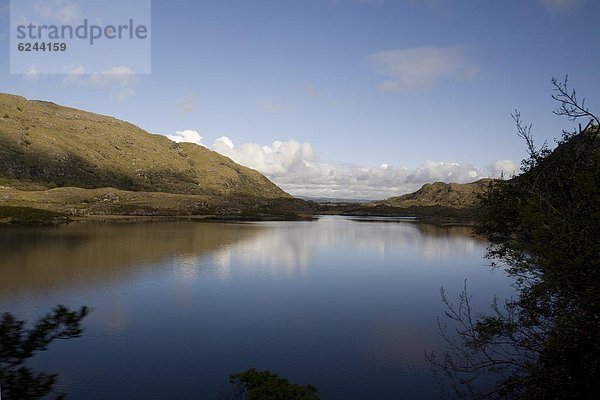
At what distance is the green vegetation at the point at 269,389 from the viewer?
15867 mm

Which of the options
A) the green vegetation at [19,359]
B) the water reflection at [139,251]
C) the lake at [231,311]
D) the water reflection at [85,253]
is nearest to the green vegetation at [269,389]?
the lake at [231,311]

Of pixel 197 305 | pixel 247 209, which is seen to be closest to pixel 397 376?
pixel 197 305

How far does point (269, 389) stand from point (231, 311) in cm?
1851

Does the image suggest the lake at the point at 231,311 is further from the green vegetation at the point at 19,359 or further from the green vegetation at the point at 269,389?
the green vegetation at the point at 19,359

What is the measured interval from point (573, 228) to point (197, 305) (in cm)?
2937

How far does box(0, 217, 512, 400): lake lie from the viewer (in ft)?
70.8

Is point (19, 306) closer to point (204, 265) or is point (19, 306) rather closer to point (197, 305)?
point (197, 305)

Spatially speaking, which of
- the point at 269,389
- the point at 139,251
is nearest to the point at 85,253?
the point at 139,251

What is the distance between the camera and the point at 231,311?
112 feet

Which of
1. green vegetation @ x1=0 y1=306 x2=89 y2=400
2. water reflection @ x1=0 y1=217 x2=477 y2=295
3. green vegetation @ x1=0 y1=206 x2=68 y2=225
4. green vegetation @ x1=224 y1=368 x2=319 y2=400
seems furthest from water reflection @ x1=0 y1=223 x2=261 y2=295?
green vegetation @ x1=0 y1=306 x2=89 y2=400

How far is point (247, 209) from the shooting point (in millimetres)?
197500

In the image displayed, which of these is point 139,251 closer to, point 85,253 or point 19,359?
point 85,253

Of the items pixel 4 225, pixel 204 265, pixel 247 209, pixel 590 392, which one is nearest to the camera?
pixel 590 392

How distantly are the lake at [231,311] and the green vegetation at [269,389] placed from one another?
2.41 meters
